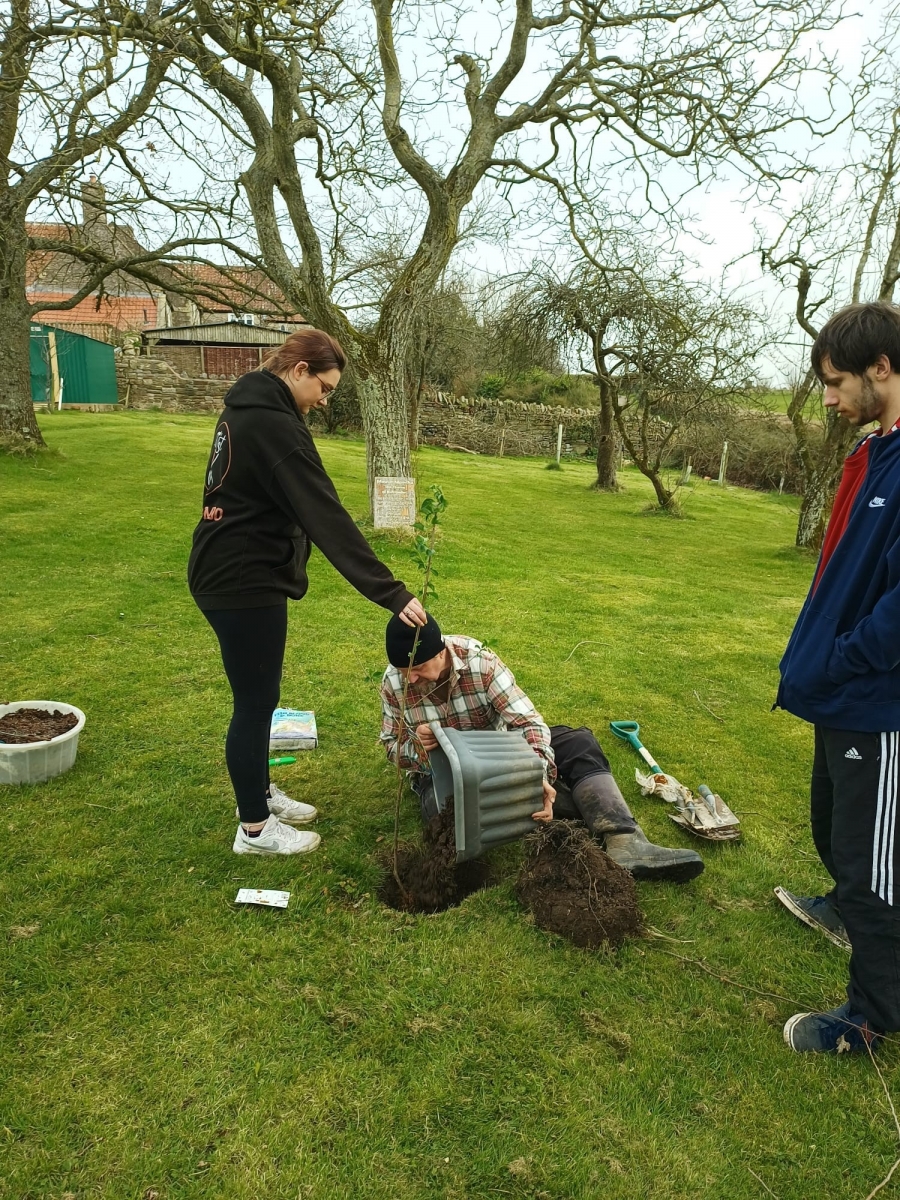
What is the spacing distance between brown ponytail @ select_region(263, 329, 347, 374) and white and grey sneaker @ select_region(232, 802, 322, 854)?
62.6 inches

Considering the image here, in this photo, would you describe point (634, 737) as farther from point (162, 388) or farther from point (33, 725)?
point (162, 388)

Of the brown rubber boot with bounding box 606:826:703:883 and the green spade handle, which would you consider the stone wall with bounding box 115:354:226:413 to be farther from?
the brown rubber boot with bounding box 606:826:703:883

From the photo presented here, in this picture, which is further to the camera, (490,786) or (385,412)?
(385,412)

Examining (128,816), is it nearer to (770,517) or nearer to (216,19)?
(216,19)

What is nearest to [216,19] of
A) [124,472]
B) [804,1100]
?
[124,472]

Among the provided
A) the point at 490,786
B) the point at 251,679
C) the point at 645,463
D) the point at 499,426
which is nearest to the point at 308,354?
the point at 251,679

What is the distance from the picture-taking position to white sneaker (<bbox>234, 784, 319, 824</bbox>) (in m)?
3.05

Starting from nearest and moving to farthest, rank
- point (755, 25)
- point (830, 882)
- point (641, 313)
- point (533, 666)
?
point (830, 882) → point (533, 666) → point (755, 25) → point (641, 313)

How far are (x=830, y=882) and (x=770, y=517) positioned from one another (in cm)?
1436

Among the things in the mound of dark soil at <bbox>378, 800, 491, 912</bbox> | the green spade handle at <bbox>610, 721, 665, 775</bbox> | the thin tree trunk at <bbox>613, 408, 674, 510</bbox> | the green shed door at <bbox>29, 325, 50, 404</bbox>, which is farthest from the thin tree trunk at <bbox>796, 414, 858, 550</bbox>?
the green shed door at <bbox>29, 325, 50, 404</bbox>

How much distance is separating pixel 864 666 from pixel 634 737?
2.20 metres

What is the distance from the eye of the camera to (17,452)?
10547mm

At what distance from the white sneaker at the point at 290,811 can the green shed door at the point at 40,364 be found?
1761 centimetres

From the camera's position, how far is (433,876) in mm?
2613
